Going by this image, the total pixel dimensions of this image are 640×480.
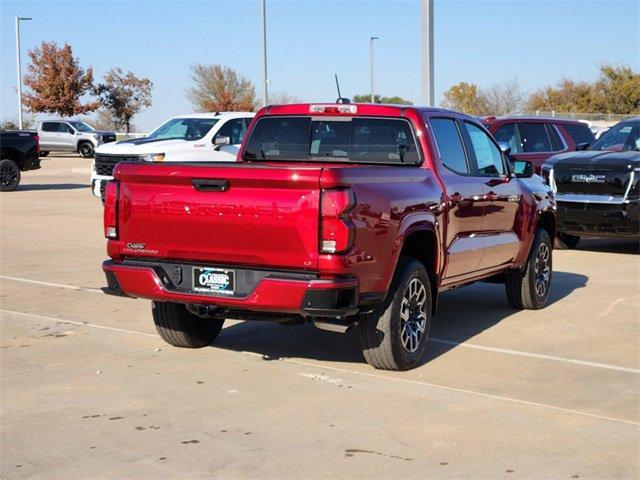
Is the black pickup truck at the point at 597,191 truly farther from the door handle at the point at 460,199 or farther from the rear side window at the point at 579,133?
the door handle at the point at 460,199

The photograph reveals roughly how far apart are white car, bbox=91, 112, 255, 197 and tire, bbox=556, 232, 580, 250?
646cm

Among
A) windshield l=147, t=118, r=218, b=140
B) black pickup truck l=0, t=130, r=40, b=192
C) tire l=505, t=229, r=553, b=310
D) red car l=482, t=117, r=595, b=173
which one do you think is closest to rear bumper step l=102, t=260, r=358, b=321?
tire l=505, t=229, r=553, b=310

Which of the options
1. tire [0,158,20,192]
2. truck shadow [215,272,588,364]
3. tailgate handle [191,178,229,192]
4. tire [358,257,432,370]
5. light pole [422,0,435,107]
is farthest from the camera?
tire [0,158,20,192]

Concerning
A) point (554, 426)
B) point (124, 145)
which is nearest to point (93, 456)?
point (554, 426)

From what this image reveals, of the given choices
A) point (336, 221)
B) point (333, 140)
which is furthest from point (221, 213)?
point (333, 140)

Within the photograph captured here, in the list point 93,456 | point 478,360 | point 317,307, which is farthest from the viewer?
point 478,360

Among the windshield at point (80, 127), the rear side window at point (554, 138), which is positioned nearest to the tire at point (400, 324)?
the rear side window at point (554, 138)

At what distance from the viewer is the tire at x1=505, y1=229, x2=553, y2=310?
9789 mm

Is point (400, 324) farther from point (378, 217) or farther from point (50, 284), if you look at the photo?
point (50, 284)

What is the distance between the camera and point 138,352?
7930mm

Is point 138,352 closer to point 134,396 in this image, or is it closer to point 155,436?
point 134,396

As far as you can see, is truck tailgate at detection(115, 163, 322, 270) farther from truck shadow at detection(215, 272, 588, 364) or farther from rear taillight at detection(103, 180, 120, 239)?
truck shadow at detection(215, 272, 588, 364)

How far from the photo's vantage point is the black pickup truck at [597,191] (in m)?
13.6

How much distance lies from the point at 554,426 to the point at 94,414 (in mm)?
2793
